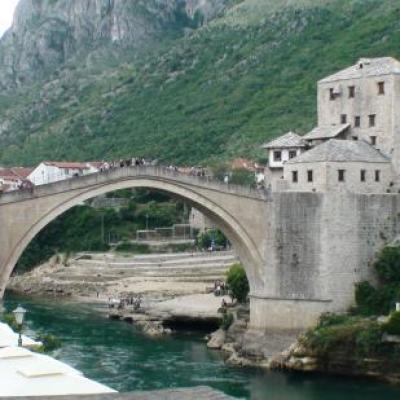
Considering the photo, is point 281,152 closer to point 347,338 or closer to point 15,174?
point 347,338

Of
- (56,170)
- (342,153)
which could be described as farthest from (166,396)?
(56,170)

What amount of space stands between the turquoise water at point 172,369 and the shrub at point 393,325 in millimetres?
2211

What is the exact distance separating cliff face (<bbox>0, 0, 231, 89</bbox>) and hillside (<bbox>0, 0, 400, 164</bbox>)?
70.7 inches

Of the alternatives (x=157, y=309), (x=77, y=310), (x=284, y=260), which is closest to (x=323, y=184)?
(x=284, y=260)

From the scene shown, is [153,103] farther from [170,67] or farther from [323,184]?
[323,184]

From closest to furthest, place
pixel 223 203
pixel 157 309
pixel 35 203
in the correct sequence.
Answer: pixel 35 203 < pixel 223 203 < pixel 157 309

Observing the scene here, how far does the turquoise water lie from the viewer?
41812 mm

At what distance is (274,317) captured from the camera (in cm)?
4875

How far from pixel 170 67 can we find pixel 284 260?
9307cm

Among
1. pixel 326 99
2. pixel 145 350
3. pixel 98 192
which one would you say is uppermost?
pixel 326 99

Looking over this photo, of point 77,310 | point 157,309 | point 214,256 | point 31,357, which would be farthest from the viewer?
point 214,256

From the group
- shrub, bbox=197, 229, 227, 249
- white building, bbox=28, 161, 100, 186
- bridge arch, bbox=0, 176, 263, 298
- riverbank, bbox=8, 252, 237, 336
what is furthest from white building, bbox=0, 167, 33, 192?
bridge arch, bbox=0, 176, 263, 298

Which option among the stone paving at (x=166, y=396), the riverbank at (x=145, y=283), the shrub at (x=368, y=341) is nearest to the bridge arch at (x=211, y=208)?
the shrub at (x=368, y=341)

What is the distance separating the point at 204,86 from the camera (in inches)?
5054
